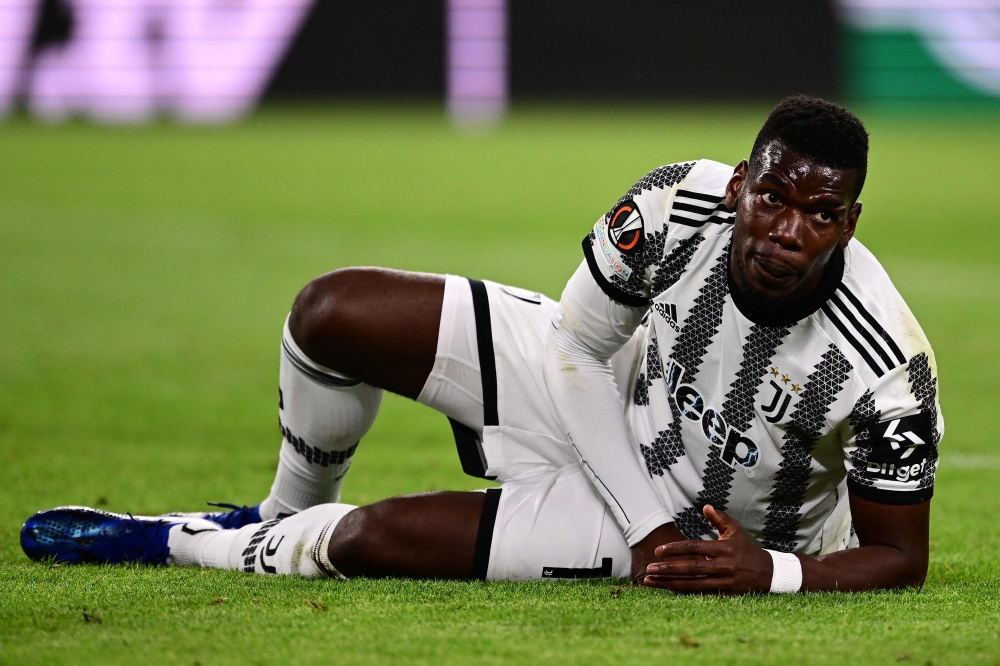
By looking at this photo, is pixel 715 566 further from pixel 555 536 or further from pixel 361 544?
pixel 361 544

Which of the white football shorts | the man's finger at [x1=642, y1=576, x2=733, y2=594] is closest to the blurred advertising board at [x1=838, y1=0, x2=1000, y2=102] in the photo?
the white football shorts

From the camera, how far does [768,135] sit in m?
2.72

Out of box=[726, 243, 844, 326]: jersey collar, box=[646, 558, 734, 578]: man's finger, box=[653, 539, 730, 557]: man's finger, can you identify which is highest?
box=[726, 243, 844, 326]: jersey collar

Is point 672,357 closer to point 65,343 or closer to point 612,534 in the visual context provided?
point 612,534

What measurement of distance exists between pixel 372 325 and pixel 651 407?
2.20 feet

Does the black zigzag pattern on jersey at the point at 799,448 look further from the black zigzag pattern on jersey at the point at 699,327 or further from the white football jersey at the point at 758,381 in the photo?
the black zigzag pattern on jersey at the point at 699,327

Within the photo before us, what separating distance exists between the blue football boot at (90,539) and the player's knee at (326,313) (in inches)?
23.0

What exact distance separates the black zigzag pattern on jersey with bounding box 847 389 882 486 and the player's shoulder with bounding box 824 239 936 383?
0.17ft

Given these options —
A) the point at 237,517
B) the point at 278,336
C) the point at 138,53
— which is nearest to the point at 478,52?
the point at 138,53

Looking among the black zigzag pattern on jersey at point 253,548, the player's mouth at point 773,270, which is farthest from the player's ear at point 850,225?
the black zigzag pattern on jersey at point 253,548

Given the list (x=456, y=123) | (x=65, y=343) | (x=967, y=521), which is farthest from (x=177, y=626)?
(x=456, y=123)

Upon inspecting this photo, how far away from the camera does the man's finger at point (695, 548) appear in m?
2.75

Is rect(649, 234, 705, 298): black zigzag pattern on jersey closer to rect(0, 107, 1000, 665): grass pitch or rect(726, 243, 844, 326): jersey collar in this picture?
rect(726, 243, 844, 326): jersey collar

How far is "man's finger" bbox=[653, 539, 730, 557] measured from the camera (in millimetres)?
2750
